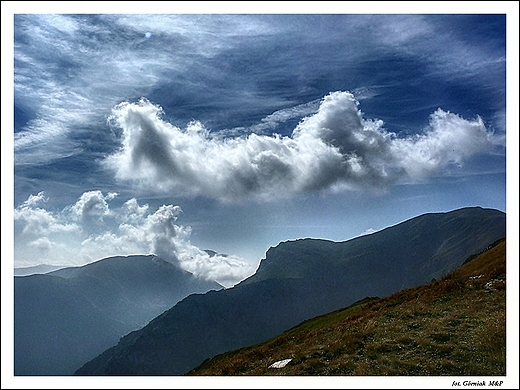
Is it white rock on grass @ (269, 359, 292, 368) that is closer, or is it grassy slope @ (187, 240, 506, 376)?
grassy slope @ (187, 240, 506, 376)

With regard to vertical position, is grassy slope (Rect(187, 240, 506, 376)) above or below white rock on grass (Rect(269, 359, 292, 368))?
above

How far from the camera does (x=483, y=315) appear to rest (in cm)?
1795

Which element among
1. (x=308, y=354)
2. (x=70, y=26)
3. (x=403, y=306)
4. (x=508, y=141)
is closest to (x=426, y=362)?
(x=308, y=354)

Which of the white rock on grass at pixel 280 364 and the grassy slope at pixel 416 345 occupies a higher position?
the grassy slope at pixel 416 345

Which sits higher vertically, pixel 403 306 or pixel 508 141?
pixel 508 141

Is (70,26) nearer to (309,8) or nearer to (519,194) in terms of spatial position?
(309,8)

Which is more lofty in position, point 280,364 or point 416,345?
point 416,345

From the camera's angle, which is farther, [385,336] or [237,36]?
[237,36]

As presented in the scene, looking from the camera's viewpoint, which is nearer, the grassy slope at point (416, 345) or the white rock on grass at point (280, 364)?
the grassy slope at point (416, 345)

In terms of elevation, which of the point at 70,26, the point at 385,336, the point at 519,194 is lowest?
the point at 385,336

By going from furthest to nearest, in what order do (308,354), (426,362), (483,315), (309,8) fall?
(309,8), (483,315), (308,354), (426,362)

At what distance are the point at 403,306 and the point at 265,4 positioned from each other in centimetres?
1674

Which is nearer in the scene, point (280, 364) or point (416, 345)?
point (416, 345)

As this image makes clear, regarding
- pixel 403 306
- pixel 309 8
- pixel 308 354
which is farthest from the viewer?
pixel 403 306
